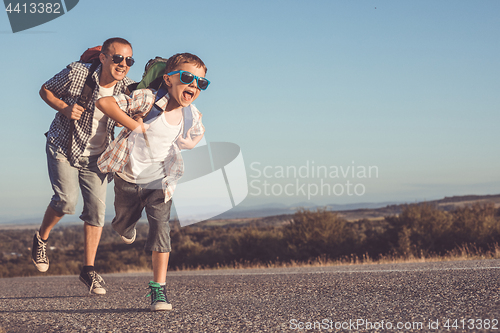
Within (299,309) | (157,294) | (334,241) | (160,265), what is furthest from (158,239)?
(334,241)

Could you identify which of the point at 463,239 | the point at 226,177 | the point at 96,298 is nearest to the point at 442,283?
the point at 226,177

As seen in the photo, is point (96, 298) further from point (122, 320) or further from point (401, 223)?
point (401, 223)

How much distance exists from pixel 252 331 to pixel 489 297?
1912 mm

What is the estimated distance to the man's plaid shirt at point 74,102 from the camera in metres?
4.41

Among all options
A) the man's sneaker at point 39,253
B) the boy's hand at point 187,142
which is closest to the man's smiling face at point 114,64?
the boy's hand at point 187,142

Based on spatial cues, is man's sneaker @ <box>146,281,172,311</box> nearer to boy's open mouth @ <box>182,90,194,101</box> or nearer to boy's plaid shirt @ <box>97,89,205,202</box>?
boy's plaid shirt @ <box>97,89,205,202</box>

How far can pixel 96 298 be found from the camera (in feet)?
16.0

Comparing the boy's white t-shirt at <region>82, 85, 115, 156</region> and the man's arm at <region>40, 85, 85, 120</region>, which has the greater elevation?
the man's arm at <region>40, 85, 85, 120</region>

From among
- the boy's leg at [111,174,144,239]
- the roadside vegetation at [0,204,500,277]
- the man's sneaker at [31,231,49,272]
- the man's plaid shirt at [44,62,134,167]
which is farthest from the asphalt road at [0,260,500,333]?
the roadside vegetation at [0,204,500,277]

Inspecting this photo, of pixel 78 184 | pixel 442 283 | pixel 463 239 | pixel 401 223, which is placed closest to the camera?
pixel 442 283

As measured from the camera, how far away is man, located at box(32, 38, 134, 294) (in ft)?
14.4

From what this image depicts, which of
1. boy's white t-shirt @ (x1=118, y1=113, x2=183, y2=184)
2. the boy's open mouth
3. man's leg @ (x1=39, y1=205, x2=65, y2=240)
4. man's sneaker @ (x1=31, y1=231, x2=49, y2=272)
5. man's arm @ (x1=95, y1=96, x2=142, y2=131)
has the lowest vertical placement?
man's sneaker @ (x1=31, y1=231, x2=49, y2=272)

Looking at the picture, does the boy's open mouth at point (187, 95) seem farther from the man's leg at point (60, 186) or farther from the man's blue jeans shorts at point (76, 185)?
the man's leg at point (60, 186)

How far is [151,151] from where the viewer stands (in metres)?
3.66
